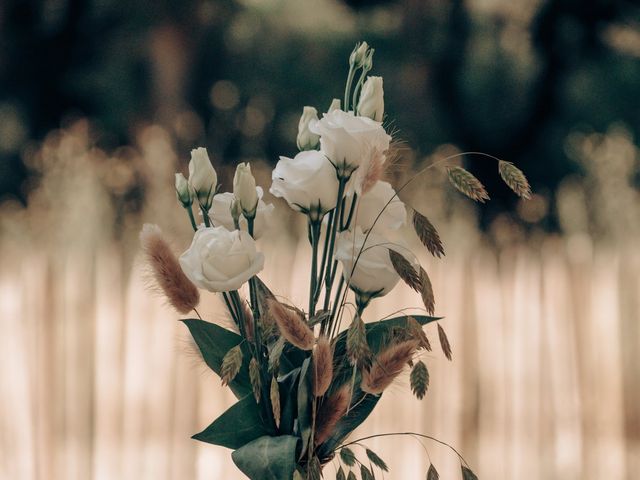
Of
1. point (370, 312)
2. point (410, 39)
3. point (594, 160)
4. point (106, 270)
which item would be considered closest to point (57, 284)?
point (106, 270)

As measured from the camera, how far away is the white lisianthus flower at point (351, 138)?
21.8 inches

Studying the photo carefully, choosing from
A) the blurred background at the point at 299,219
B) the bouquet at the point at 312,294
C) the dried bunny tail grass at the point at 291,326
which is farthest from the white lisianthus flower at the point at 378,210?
the blurred background at the point at 299,219

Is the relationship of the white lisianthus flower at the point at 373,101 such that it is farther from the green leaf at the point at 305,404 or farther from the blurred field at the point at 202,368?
the blurred field at the point at 202,368

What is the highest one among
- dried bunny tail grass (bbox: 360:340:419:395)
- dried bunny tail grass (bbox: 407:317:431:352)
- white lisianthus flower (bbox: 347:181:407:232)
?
white lisianthus flower (bbox: 347:181:407:232)

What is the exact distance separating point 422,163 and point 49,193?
91 cm

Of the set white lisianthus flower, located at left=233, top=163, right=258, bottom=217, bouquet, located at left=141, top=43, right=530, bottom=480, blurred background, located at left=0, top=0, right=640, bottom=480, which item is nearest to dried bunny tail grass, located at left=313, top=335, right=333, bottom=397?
bouquet, located at left=141, top=43, right=530, bottom=480

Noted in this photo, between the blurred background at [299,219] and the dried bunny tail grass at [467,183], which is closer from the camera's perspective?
the dried bunny tail grass at [467,183]

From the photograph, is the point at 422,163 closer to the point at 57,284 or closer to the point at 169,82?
the point at 169,82

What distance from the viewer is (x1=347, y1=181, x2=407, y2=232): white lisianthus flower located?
597 millimetres

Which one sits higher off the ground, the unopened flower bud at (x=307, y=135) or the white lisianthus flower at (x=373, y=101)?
the white lisianthus flower at (x=373, y=101)

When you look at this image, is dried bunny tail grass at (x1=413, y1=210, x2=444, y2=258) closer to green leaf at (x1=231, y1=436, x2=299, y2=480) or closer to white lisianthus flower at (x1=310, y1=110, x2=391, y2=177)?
white lisianthus flower at (x1=310, y1=110, x2=391, y2=177)

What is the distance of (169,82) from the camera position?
7.21ft

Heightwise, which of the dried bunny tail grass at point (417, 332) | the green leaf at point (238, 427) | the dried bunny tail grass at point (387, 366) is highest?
the dried bunny tail grass at point (417, 332)

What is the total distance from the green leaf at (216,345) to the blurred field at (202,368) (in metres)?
1.14
